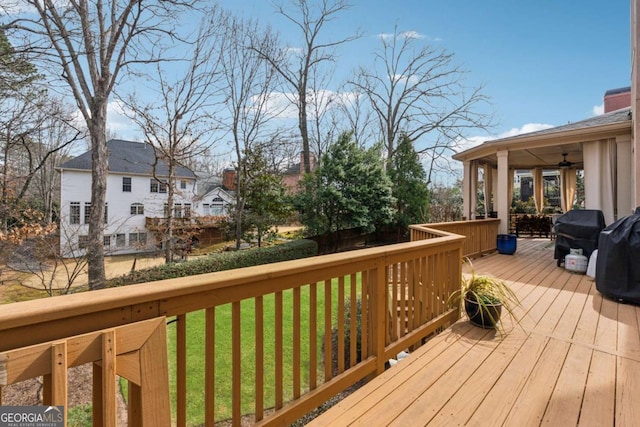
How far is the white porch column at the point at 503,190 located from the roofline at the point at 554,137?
257mm

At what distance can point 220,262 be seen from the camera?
1041cm

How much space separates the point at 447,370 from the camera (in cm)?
240

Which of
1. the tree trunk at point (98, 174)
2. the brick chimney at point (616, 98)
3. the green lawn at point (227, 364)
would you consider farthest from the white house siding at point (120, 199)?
the brick chimney at point (616, 98)

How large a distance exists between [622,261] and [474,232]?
3250 millimetres

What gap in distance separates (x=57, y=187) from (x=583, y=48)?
25.0 metres

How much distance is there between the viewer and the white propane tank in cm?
555

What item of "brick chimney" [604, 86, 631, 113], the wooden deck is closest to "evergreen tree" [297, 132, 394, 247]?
"brick chimney" [604, 86, 631, 113]

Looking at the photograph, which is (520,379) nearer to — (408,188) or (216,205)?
(408,188)

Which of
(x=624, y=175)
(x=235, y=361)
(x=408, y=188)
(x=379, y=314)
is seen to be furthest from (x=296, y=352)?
(x=408, y=188)

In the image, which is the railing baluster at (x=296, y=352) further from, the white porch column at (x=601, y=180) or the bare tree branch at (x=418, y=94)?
the bare tree branch at (x=418, y=94)

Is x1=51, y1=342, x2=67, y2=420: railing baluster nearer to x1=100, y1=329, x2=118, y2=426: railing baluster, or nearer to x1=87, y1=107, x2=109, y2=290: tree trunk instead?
x1=100, y1=329, x2=118, y2=426: railing baluster

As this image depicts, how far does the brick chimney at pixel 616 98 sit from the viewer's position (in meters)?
12.0

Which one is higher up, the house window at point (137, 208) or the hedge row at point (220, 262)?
the house window at point (137, 208)

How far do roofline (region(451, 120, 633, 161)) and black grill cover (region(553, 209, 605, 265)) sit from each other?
1847 millimetres
